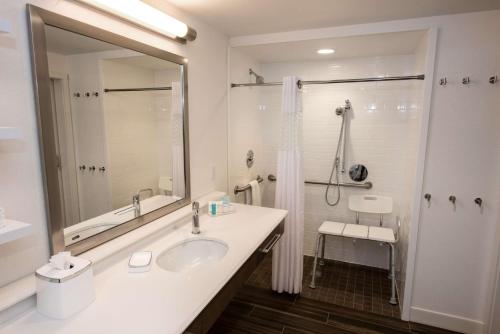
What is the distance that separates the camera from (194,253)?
5.71 feet

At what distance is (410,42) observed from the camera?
242 centimetres

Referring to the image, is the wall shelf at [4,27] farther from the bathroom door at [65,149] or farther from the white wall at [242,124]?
the white wall at [242,124]

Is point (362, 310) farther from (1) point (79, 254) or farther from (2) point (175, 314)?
(1) point (79, 254)

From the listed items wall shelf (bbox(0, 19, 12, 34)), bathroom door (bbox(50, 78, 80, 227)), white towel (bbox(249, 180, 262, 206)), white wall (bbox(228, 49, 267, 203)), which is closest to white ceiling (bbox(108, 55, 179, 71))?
bathroom door (bbox(50, 78, 80, 227))

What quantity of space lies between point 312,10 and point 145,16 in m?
1.10

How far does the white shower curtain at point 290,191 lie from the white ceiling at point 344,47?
43 centimetres

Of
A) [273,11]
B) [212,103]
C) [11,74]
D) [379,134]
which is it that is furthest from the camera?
[379,134]

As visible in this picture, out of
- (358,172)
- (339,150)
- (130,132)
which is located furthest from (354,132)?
(130,132)

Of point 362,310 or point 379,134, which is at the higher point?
point 379,134

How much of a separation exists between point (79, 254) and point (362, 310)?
220 centimetres

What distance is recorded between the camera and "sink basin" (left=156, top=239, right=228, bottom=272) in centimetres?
164

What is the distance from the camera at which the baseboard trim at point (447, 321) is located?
219 cm

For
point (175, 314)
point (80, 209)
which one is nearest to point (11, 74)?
point (80, 209)

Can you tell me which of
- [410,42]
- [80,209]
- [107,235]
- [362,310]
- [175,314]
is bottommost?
[362,310]
